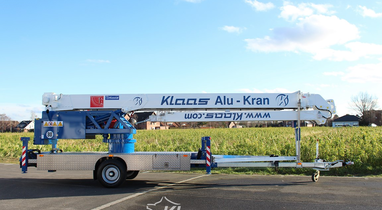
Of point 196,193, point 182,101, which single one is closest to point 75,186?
point 196,193

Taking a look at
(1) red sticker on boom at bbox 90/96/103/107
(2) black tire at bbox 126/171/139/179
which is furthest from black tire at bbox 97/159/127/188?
(1) red sticker on boom at bbox 90/96/103/107

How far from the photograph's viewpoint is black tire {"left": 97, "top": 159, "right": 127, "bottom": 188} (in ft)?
32.1

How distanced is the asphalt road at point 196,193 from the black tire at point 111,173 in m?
0.28

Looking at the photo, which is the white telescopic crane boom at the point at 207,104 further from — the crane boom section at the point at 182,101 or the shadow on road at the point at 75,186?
the shadow on road at the point at 75,186

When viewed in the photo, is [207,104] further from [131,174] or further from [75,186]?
[75,186]

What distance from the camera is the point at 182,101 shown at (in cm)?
1053

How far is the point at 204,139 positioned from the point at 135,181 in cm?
319

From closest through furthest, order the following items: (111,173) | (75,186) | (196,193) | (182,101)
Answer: (196,193)
(111,173)
(75,186)
(182,101)

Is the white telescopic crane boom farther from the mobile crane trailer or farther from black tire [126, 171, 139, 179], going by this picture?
black tire [126, 171, 139, 179]

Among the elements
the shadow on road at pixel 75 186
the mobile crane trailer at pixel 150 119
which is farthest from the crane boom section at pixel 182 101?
the shadow on road at pixel 75 186

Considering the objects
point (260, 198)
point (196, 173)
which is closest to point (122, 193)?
point (260, 198)

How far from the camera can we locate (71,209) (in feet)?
24.0

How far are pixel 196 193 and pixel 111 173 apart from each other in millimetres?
2930

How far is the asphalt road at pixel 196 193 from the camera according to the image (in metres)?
7.58
